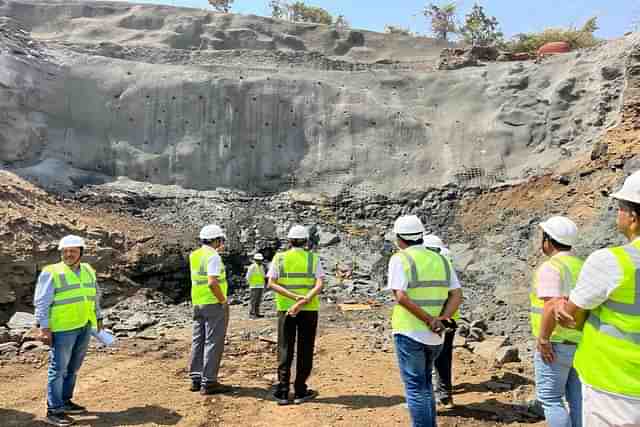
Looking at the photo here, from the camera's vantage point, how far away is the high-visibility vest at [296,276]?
222 inches

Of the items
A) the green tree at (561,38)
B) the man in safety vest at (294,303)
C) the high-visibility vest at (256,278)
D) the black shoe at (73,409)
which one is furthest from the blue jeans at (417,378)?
the green tree at (561,38)

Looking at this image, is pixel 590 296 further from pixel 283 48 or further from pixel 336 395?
pixel 283 48

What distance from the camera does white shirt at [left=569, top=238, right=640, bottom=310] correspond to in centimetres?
239

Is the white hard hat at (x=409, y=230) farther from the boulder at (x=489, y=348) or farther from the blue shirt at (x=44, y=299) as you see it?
the boulder at (x=489, y=348)

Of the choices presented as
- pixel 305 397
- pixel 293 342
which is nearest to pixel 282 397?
pixel 305 397

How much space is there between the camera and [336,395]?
19.7 ft

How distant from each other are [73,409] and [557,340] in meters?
4.45

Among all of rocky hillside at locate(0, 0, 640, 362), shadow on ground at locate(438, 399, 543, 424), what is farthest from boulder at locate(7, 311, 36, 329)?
shadow on ground at locate(438, 399, 543, 424)

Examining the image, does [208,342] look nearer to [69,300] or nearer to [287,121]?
[69,300]

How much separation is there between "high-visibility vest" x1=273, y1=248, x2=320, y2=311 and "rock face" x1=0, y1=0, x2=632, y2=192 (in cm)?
1135

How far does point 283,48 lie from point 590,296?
77.0 feet

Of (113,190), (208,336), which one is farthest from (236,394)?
(113,190)

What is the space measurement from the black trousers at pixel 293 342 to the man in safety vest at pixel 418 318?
6.01 ft

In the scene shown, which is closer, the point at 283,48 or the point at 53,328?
the point at 53,328
